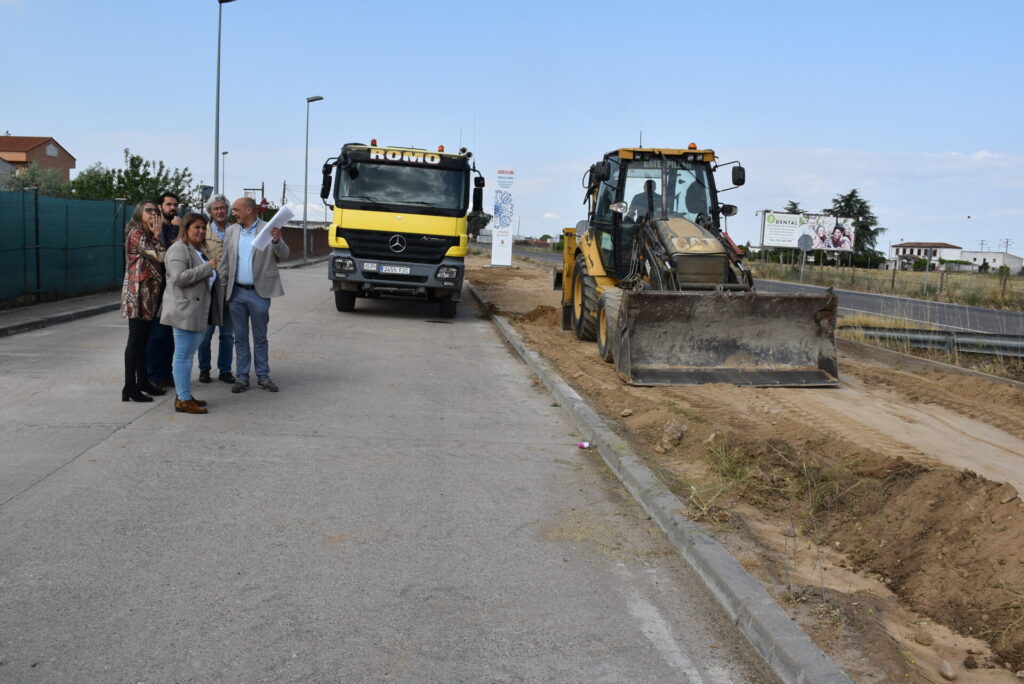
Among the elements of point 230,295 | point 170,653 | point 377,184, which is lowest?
point 170,653

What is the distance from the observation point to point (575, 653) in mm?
3527

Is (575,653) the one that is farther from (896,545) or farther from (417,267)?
(417,267)

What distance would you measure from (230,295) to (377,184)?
822cm

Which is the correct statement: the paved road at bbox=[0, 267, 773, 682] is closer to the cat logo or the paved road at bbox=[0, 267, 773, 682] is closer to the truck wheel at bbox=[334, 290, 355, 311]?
the cat logo

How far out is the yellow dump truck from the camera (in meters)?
16.0

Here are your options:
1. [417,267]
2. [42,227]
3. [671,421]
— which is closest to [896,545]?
[671,421]

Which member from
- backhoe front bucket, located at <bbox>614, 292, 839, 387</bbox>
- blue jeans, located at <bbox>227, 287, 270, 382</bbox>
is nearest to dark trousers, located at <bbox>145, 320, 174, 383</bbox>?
blue jeans, located at <bbox>227, 287, 270, 382</bbox>

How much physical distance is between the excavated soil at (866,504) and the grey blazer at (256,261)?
331 cm

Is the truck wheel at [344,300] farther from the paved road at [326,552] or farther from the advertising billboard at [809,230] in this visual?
the advertising billboard at [809,230]

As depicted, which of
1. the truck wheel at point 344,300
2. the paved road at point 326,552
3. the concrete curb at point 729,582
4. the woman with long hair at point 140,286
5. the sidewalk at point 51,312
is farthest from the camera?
the truck wheel at point 344,300

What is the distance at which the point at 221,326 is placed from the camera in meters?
8.84

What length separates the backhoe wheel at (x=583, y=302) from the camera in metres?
12.7

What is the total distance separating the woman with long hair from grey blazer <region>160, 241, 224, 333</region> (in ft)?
1.22

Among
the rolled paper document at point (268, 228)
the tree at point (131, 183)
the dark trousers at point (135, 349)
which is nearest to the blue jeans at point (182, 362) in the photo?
the dark trousers at point (135, 349)
